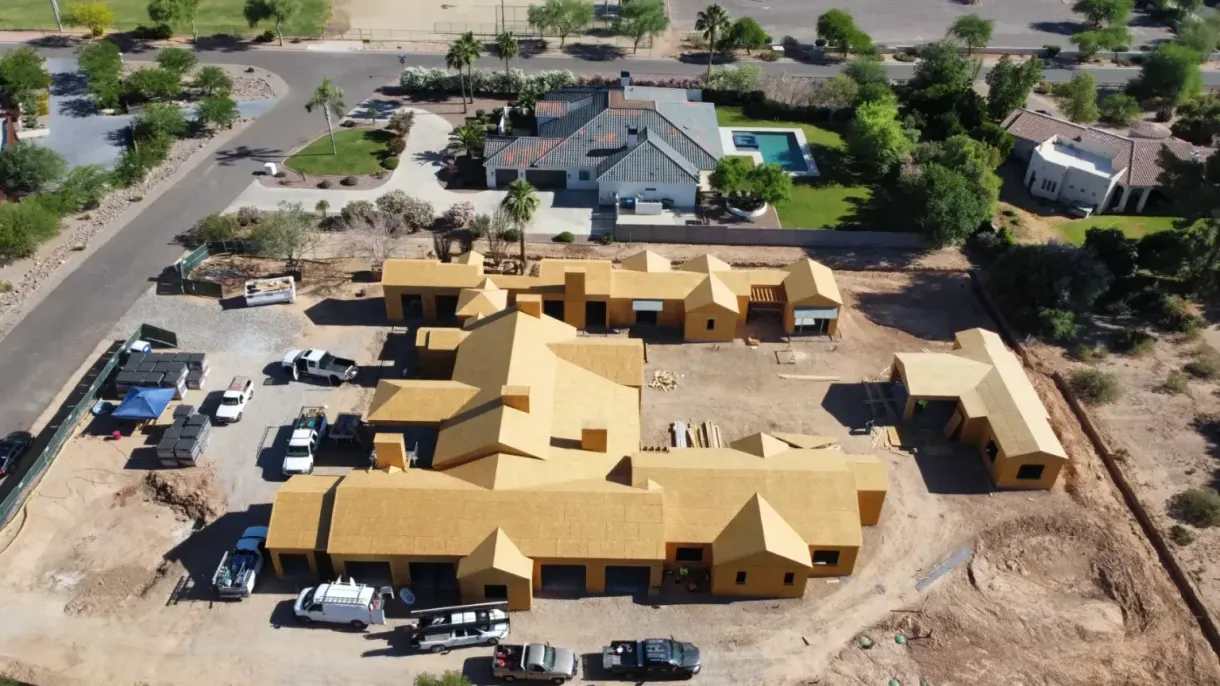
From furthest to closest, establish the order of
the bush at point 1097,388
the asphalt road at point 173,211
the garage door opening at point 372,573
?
the asphalt road at point 173,211
the bush at point 1097,388
the garage door opening at point 372,573

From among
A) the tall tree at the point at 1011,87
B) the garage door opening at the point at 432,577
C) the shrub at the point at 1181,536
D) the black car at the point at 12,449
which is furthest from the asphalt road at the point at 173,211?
the shrub at the point at 1181,536

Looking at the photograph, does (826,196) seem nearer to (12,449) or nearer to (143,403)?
(143,403)

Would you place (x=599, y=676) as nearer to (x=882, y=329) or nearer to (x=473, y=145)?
(x=882, y=329)

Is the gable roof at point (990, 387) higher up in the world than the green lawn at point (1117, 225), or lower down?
lower down

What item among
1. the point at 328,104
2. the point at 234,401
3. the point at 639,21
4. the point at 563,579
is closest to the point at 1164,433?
the point at 563,579

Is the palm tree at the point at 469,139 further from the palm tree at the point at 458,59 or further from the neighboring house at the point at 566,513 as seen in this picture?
the neighboring house at the point at 566,513

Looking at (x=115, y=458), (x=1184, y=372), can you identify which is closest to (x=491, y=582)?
(x=115, y=458)

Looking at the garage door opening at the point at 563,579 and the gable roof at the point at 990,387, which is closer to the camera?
the garage door opening at the point at 563,579
